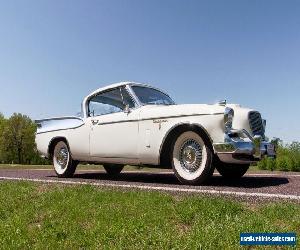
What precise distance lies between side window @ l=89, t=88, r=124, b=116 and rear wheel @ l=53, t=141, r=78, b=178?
1.13 m

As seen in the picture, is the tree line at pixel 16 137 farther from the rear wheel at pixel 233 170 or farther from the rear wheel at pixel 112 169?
the rear wheel at pixel 233 170

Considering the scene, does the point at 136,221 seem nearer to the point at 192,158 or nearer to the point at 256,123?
the point at 192,158

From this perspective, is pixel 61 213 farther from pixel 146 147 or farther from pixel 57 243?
pixel 146 147

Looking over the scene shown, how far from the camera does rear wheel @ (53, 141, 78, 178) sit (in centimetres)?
948

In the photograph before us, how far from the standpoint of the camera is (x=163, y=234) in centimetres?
391

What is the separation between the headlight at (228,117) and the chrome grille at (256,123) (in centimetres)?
55

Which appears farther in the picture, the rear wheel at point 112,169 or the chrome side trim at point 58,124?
the rear wheel at point 112,169

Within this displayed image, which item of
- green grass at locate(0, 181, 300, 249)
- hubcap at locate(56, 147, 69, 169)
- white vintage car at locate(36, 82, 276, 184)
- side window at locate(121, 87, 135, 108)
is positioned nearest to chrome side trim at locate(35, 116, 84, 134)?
white vintage car at locate(36, 82, 276, 184)

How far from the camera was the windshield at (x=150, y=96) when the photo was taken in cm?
841

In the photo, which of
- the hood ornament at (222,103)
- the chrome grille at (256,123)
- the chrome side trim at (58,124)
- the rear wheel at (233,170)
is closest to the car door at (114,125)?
the chrome side trim at (58,124)

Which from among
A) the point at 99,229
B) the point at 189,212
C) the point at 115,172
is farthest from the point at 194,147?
the point at 115,172

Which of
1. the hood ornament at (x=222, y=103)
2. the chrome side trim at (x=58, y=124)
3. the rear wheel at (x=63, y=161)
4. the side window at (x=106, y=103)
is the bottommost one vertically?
the rear wheel at (x=63, y=161)

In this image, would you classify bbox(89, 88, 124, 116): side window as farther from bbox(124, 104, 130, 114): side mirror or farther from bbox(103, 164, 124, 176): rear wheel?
bbox(103, 164, 124, 176): rear wheel

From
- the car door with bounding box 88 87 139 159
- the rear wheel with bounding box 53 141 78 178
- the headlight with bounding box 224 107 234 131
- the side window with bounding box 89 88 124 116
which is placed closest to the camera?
the headlight with bounding box 224 107 234 131
